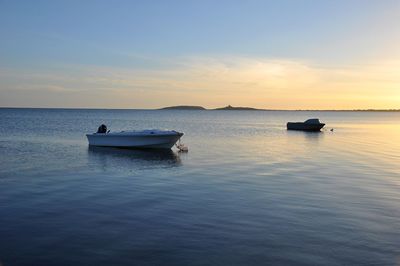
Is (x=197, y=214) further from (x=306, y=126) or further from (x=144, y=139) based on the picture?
(x=306, y=126)

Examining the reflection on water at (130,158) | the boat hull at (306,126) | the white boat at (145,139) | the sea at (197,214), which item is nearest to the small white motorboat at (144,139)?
the white boat at (145,139)

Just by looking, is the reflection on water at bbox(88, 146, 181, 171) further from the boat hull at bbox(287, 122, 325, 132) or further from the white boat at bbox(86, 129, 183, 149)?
the boat hull at bbox(287, 122, 325, 132)

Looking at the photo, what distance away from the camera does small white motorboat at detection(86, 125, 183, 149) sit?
3553 centimetres

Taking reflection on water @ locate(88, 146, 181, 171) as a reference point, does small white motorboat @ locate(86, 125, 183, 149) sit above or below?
above

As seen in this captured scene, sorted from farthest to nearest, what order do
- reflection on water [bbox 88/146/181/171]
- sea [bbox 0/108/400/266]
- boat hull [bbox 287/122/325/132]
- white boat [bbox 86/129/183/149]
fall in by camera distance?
boat hull [bbox 287/122/325/132]
white boat [bbox 86/129/183/149]
reflection on water [bbox 88/146/181/171]
sea [bbox 0/108/400/266]

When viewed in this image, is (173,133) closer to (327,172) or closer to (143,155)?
(143,155)

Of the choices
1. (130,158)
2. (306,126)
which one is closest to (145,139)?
(130,158)

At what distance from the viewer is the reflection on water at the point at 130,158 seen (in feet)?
88.2

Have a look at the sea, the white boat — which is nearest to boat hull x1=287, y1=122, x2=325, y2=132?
the white boat

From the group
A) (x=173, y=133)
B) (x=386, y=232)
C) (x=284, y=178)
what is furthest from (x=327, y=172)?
(x=173, y=133)

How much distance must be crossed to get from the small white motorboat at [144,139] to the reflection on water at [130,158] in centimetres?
47

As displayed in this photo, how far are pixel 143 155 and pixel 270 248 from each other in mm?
23131

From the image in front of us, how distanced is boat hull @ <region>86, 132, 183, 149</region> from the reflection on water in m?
0.43

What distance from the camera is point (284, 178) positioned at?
21.8 m
